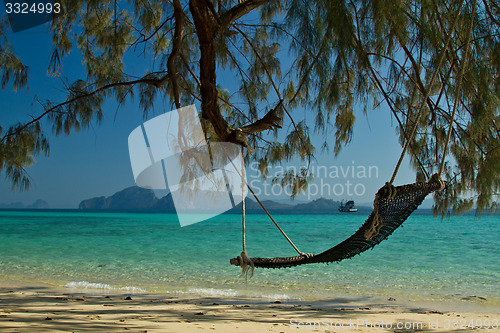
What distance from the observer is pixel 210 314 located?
9.28 feet

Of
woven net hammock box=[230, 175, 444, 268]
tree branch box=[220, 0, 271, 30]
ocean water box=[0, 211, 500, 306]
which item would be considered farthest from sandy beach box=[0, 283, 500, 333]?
tree branch box=[220, 0, 271, 30]

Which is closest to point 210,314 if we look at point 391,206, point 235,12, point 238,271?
point 391,206

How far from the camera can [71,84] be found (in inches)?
124

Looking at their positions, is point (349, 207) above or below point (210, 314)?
above

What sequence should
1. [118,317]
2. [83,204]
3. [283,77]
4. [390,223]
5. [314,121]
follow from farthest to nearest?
A: [83,204]
[283,77]
[314,121]
[118,317]
[390,223]

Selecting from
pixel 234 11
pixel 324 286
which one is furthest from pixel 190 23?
pixel 324 286

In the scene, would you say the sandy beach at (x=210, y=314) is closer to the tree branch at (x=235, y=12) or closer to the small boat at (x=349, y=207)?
the tree branch at (x=235, y=12)

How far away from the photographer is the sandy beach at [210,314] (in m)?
2.39

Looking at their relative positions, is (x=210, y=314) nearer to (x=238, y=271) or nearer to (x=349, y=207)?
(x=238, y=271)

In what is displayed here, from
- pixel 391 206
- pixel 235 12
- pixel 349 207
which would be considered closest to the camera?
pixel 391 206

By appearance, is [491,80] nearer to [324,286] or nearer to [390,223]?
[390,223]

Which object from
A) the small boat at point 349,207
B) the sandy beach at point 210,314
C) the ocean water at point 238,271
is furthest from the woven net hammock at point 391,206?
the small boat at point 349,207

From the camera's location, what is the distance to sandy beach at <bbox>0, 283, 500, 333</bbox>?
239cm

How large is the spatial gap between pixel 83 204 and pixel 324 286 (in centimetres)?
3750
